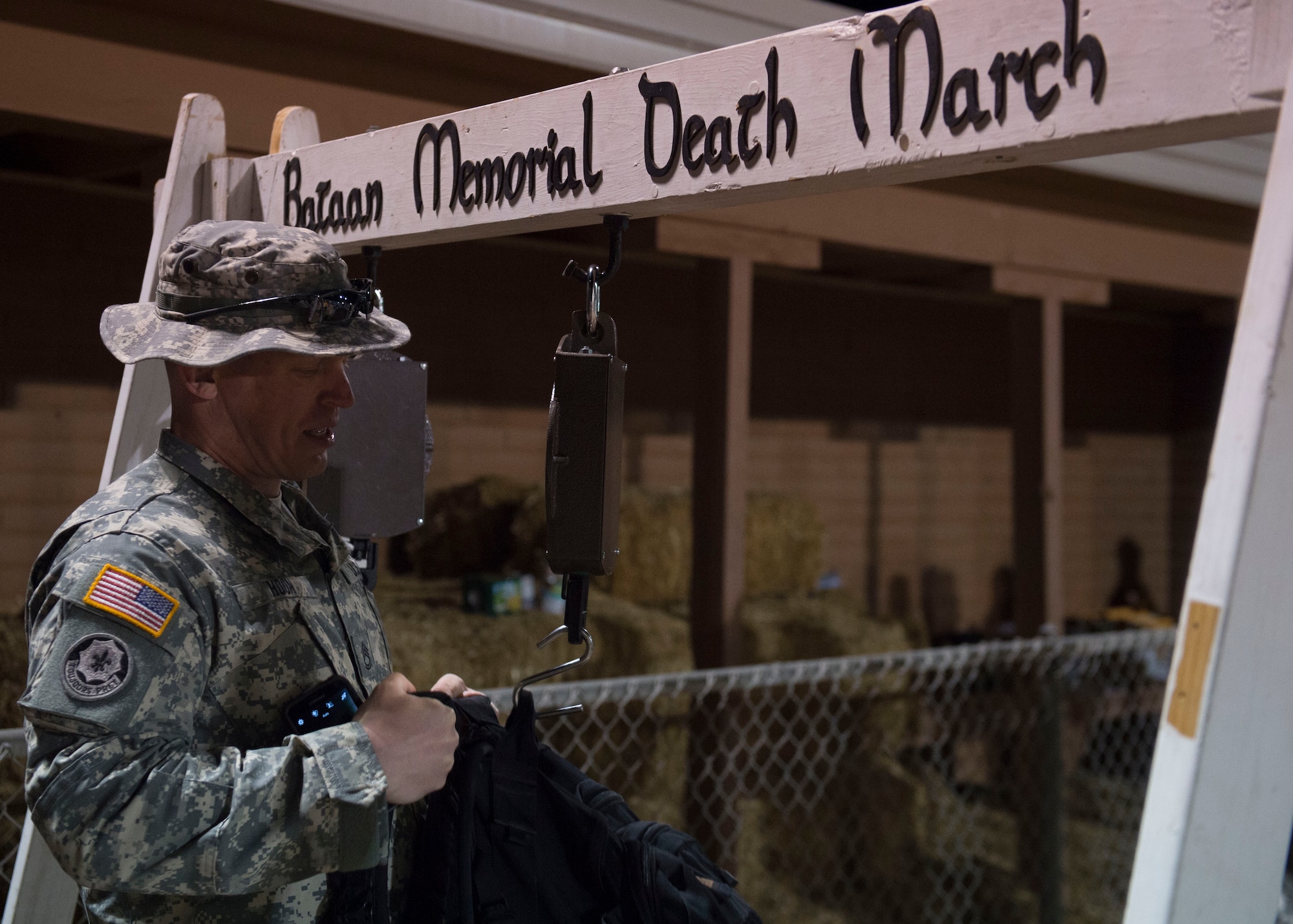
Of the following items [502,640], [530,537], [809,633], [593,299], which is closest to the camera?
→ [593,299]

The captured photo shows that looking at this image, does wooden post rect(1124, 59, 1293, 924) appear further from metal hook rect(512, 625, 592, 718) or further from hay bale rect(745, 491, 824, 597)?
hay bale rect(745, 491, 824, 597)

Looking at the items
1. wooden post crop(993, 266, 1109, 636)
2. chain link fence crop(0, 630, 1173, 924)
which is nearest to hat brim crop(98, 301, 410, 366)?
chain link fence crop(0, 630, 1173, 924)

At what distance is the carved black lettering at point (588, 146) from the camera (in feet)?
5.18

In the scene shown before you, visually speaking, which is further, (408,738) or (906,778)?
(906,778)

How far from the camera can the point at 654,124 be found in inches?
59.6

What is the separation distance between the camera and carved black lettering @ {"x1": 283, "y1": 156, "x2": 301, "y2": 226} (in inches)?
79.3

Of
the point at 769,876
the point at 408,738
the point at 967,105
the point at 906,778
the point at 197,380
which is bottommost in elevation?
the point at 769,876

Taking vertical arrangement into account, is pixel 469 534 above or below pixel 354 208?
below

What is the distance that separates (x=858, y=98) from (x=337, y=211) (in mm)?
950

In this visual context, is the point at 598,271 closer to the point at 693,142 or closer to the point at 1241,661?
the point at 693,142

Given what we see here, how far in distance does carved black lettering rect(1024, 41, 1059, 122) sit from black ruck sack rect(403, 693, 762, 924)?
2.95 ft

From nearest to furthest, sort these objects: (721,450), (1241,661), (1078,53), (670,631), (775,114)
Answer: (1241,661) → (1078,53) → (775,114) → (721,450) → (670,631)

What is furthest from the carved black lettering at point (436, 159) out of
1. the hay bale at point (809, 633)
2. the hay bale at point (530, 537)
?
the hay bale at point (809, 633)

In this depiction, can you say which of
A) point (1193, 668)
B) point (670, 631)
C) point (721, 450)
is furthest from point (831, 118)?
point (670, 631)
